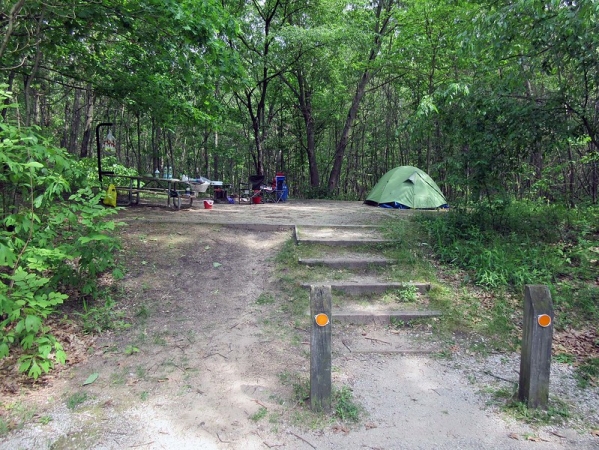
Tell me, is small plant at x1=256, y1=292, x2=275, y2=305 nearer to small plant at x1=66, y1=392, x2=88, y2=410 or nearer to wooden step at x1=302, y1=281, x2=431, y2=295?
wooden step at x1=302, y1=281, x2=431, y2=295

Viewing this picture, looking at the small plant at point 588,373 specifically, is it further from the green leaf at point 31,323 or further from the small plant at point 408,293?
the green leaf at point 31,323

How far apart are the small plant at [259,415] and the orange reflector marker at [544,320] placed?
2021 mm

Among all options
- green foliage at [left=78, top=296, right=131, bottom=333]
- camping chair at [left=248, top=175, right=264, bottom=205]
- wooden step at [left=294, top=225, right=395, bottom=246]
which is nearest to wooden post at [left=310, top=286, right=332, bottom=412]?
green foliage at [left=78, top=296, right=131, bottom=333]

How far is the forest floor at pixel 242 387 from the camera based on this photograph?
2631mm

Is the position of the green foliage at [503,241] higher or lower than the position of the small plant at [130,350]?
higher

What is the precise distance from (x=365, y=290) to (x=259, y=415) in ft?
7.45

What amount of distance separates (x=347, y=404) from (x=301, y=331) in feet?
3.93

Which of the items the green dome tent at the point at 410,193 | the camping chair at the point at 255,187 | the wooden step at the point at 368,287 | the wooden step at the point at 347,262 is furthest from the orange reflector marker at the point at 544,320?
the camping chair at the point at 255,187

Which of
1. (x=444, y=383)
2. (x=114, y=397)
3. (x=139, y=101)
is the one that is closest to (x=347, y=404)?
(x=444, y=383)

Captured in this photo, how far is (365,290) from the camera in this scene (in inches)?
188

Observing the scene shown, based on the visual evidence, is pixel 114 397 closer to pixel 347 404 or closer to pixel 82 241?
pixel 82 241

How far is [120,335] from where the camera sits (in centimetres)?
393

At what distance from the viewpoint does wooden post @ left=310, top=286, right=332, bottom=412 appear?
287cm

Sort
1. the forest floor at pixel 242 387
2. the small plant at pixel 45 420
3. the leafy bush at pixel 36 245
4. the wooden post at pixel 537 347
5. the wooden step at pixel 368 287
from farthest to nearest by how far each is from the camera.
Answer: the wooden step at pixel 368 287 → the leafy bush at pixel 36 245 → the wooden post at pixel 537 347 → the small plant at pixel 45 420 → the forest floor at pixel 242 387
